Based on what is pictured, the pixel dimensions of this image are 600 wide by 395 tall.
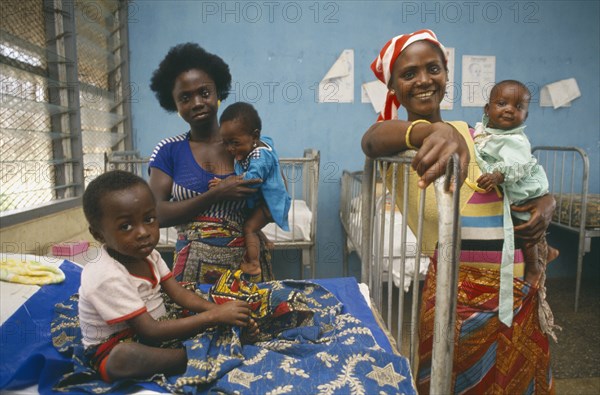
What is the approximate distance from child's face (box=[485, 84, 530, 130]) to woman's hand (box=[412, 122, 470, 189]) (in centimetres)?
77

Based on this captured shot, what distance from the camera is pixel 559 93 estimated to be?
4.01 meters

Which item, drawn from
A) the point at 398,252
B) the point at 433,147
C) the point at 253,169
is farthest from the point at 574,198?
the point at 433,147

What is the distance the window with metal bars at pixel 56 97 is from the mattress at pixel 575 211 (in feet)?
13.0

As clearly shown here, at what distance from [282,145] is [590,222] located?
9.07 feet

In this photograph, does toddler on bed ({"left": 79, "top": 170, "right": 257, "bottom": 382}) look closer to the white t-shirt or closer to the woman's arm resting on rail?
the white t-shirt

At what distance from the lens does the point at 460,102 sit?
3.98 metres

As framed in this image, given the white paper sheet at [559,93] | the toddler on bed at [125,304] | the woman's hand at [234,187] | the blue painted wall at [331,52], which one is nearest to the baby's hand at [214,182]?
the woman's hand at [234,187]

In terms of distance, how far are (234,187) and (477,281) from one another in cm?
90

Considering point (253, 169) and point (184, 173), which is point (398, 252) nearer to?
point (253, 169)

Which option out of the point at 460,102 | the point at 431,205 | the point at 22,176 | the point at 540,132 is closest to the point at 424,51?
the point at 431,205

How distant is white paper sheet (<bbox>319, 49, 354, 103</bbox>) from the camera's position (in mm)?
3855

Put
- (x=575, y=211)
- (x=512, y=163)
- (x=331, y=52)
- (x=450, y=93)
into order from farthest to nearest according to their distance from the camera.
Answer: (x=450, y=93)
(x=331, y=52)
(x=575, y=211)
(x=512, y=163)

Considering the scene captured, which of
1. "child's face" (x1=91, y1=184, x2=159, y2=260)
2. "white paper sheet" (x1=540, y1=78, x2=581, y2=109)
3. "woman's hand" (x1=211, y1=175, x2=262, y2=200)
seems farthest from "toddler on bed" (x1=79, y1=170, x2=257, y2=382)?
"white paper sheet" (x1=540, y1=78, x2=581, y2=109)

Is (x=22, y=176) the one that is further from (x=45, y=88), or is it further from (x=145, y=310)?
(x=145, y=310)
